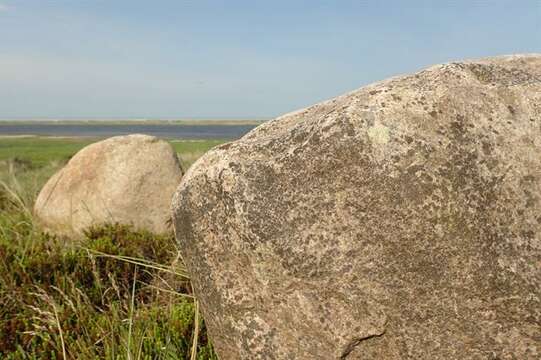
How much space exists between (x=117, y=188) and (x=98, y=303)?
107 inches

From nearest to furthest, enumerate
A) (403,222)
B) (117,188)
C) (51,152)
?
(403,222)
(117,188)
(51,152)

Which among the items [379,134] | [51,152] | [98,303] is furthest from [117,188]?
[51,152]

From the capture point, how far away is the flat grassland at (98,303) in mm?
3559

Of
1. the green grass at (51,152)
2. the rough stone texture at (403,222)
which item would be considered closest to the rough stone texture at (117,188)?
the rough stone texture at (403,222)

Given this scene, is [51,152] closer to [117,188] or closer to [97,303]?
[117,188]

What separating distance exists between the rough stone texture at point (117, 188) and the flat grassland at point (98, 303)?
2.19ft

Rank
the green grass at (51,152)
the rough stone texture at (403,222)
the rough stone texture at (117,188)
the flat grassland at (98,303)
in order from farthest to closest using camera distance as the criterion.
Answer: the green grass at (51,152)
the rough stone texture at (117,188)
the flat grassland at (98,303)
the rough stone texture at (403,222)

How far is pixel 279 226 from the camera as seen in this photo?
7.59 ft

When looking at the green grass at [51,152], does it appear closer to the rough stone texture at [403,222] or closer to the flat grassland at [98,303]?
the flat grassland at [98,303]

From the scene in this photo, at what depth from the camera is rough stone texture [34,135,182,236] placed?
7234 mm

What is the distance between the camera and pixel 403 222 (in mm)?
2186

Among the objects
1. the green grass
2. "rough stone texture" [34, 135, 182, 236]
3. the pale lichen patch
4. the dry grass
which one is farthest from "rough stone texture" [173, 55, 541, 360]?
the green grass

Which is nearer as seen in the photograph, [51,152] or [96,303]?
[96,303]

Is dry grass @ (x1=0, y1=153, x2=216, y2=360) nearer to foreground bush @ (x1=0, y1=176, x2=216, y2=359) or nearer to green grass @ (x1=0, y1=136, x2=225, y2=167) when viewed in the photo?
foreground bush @ (x1=0, y1=176, x2=216, y2=359)
